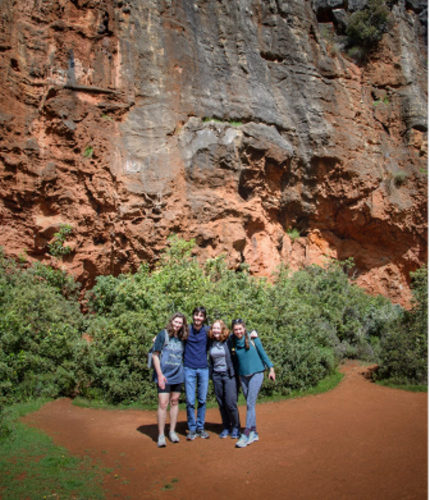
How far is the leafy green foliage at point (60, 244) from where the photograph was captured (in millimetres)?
10094

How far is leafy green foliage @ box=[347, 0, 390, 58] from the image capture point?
15523 millimetres

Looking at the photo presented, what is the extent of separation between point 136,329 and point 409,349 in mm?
5166

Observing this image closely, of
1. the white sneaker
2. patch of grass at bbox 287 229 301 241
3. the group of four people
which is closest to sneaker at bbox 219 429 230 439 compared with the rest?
the group of four people

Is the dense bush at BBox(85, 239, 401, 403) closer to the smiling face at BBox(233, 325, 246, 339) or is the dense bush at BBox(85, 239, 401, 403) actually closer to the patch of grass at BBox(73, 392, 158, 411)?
the patch of grass at BBox(73, 392, 158, 411)

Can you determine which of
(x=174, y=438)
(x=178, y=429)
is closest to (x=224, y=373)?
(x=174, y=438)

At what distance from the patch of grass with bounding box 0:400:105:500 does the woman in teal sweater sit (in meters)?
1.76

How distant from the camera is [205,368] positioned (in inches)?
217

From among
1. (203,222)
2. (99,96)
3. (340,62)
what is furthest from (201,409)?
(340,62)

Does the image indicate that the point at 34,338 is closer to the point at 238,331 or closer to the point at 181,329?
the point at 181,329

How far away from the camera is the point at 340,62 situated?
1512 centimetres

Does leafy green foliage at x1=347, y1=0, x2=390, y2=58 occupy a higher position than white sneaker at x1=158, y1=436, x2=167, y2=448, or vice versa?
leafy green foliage at x1=347, y1=0, x2=390, y2=58

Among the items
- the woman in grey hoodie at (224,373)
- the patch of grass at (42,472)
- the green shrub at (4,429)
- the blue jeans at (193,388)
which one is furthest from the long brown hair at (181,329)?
the green shrub at (4,429)

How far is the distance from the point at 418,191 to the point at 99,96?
10730 millimetres

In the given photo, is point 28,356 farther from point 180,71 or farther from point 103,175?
point 180,71
